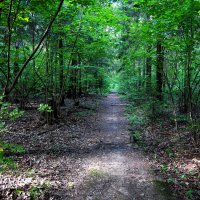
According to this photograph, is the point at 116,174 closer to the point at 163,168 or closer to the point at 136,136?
the point at 163,168

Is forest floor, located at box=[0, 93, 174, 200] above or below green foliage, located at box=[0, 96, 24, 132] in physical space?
below

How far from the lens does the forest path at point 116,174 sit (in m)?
4.54

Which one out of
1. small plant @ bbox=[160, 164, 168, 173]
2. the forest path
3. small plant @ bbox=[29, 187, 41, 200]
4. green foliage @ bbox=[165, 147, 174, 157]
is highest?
green foliage @ bbox=[165, 147, 174, 157]

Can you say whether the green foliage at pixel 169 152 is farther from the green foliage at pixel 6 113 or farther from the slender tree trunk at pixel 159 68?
the green foliage at pixel 6 113

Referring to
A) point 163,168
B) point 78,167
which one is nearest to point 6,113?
point 78,167

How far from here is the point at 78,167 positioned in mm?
5941

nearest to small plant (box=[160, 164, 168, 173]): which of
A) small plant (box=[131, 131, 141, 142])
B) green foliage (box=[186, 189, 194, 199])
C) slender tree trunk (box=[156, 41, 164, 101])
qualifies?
green foliage (box=[186, 189, 194, 199])

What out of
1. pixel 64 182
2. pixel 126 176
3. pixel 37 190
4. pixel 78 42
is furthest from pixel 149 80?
pixel 37 190

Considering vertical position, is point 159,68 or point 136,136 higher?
point 159,68

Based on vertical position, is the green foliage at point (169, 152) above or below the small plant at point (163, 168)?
above

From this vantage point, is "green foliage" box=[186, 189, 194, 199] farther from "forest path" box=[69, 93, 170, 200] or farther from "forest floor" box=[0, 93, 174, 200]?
"forest path" box=[69, 93, 170, 200]

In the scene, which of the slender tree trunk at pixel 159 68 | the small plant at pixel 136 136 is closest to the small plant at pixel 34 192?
the small plant at pixel 136 136

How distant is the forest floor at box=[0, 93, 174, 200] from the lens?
452cm

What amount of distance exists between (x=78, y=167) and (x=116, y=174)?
1.17 metres
